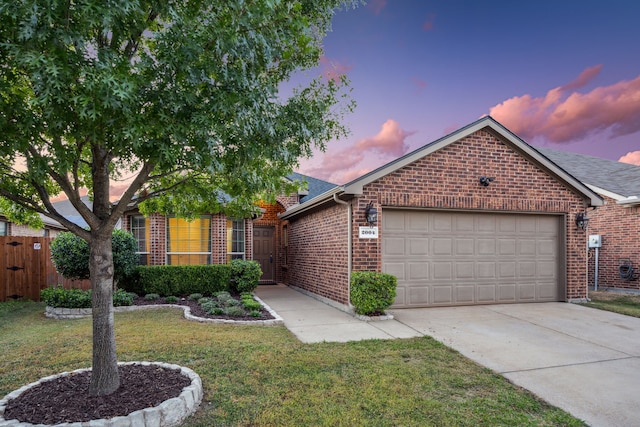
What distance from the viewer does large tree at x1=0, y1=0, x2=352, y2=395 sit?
264cm

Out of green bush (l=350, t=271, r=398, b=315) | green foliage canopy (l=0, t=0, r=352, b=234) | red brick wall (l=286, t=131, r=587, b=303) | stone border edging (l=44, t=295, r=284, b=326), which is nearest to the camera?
green foliage canopy (l=0, t=0, r=352, b=234)

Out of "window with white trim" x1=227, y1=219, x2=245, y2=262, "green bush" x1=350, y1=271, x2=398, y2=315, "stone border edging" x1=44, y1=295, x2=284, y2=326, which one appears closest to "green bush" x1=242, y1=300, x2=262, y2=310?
"stone border edging" x1=44, y1=295, x2=284, y2=326

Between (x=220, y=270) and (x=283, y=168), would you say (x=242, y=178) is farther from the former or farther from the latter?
(x=220, y=270)

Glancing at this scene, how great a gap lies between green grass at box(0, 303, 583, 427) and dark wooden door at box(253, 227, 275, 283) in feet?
28.7

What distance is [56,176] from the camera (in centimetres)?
350

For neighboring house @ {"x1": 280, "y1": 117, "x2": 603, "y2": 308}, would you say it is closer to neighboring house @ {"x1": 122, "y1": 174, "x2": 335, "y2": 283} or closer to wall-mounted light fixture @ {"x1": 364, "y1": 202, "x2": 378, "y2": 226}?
wall-mounted light fixture @ {"x1": 364, "y1": 202, "x2": 378, "y2": 226}

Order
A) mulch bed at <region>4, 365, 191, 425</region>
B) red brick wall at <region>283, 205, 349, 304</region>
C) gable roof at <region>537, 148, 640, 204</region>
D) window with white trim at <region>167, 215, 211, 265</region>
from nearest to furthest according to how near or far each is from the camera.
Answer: mulch bed at <region>4, 365, 191, 425</region>
red brick wall at <region>283, 205, 349, 304</region>
gable roof at <region>537, 148, 640, 204</region>
window with white trim at <region>167, 215, 211, 265</region>

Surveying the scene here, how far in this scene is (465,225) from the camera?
369 inches

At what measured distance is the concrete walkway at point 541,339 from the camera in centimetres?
403

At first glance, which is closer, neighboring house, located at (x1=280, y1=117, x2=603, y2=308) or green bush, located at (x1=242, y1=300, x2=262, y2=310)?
green bush, located at (x1=242, y1=300, x2=262, y2=310)

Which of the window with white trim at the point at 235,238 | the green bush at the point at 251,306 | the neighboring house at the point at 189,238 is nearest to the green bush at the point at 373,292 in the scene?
the green bush at the point at 251,306

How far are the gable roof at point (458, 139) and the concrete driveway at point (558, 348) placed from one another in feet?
9.48

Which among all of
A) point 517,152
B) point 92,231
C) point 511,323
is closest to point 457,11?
point 517,152

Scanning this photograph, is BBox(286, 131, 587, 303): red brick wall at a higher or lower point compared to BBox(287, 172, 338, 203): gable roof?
lower
